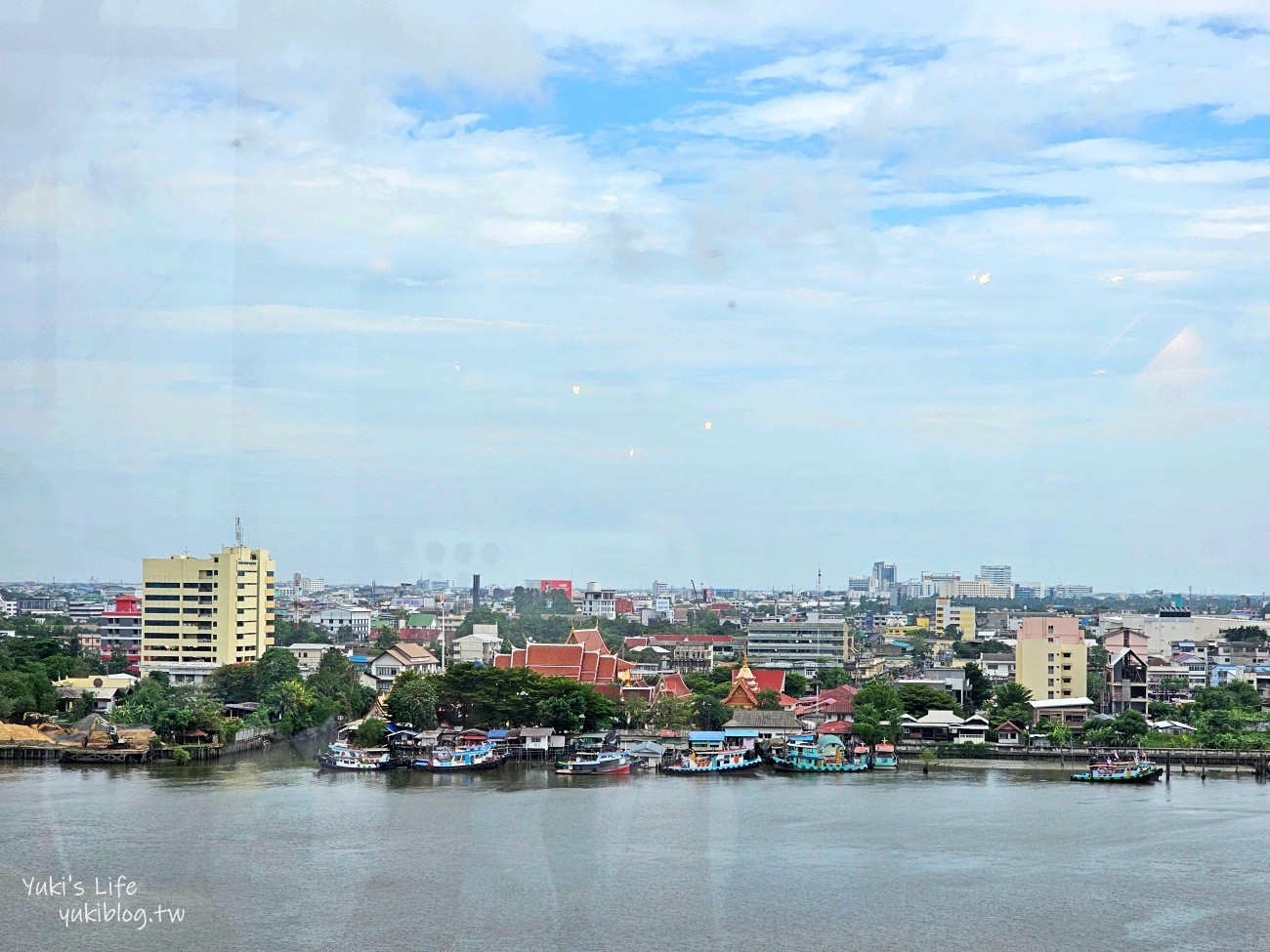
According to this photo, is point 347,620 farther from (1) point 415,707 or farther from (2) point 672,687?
(1) point 415,707

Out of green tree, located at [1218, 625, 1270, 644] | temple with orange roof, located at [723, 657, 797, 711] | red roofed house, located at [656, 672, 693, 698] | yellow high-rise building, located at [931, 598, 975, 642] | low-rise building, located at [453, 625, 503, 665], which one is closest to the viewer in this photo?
temple with orange roof, located at [723, 657, 797, 711]

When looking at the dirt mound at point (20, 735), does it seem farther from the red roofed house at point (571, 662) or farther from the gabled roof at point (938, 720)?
the gabled roof at point (938, 720)

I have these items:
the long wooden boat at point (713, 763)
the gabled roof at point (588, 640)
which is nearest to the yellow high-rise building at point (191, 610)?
the gabled roof at point (588, 640)

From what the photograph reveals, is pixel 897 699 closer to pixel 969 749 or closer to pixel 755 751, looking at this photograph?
pixel 969 749

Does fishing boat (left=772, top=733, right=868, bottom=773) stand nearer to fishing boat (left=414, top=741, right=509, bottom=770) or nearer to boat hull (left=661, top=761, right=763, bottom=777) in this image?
boat hull (left=661, top=761, right=763, bottom=777)

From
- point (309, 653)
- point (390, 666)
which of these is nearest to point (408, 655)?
point (390, 666)

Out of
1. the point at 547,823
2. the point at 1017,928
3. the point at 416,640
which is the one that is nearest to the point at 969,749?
the point at 547,823

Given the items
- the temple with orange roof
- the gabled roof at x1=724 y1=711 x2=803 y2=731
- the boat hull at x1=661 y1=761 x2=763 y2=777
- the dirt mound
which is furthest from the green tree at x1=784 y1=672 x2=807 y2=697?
the dirt mound
